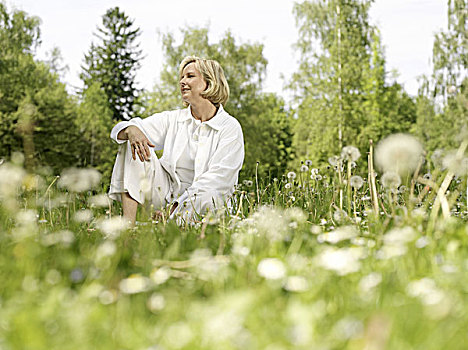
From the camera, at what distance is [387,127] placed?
29438mm

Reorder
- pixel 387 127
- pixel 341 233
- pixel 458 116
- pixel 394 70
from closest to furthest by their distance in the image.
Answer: pixel 341 233, pixel 458 116, pixel 387 127, pixel 394 70

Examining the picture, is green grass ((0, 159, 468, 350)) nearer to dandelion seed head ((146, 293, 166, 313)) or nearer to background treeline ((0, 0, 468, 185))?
dandelion seed head ((146, 293, 166, 313))

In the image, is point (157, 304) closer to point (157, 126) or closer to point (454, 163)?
point (454, 163)

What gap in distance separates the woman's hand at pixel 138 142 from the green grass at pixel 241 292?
177 cm

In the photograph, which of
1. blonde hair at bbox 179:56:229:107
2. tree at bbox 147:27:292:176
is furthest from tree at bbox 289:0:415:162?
blonde hair at bbox 179:56:229:107

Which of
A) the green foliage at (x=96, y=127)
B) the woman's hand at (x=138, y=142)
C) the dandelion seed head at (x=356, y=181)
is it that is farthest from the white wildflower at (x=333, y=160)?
the green foliage at (x=96, y=127)

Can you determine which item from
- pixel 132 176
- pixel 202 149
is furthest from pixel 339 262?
pixel 202 149

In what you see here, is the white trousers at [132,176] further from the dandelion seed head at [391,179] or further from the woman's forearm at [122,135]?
the dandelion seed head at [391,179]

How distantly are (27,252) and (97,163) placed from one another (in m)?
33.8

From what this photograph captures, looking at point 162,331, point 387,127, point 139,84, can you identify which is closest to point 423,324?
point 162,331

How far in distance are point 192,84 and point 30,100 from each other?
27428 millimetres

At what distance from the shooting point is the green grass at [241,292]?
54.1 inches

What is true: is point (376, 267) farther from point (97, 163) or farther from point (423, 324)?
point (97, 163)

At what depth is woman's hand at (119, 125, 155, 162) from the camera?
441cm
